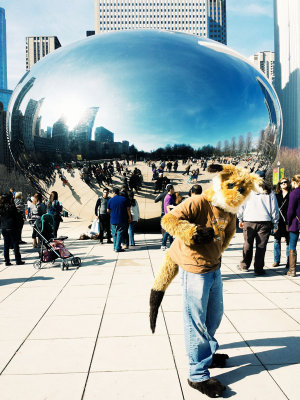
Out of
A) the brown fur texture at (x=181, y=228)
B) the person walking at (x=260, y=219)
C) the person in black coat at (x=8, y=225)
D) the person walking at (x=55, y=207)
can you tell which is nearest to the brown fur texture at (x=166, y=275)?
the brown fur texture at (x=181, y=228)

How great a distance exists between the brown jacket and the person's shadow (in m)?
0.97

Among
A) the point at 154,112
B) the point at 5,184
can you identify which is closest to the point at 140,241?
the point at 154,112

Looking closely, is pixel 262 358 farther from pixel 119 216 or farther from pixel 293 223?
pixel 119 216

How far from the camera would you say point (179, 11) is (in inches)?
5699

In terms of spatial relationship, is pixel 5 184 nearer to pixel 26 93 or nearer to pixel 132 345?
pixel 26 93

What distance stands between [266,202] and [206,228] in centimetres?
421

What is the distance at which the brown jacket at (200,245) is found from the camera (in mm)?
3117

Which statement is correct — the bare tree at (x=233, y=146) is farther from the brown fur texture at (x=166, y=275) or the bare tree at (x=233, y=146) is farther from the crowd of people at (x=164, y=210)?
the brown fur texture at (x=166, y=275)

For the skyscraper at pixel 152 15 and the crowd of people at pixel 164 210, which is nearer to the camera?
the crowd of people at pixel 164 210

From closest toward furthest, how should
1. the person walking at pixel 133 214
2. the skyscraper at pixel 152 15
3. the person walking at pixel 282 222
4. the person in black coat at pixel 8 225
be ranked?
the person walking at pixel 282 222 < the person in black coat at pixel 8 225 < the person walking at pixel 133 214 < the skyscraper at pixel 152 15

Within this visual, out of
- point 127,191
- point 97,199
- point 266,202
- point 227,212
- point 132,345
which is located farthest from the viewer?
point 97,199

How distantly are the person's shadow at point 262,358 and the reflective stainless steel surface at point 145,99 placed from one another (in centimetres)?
564

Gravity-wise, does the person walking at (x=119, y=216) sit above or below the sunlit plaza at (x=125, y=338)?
above

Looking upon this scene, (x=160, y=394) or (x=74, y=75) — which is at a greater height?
(x=74, y=75)
